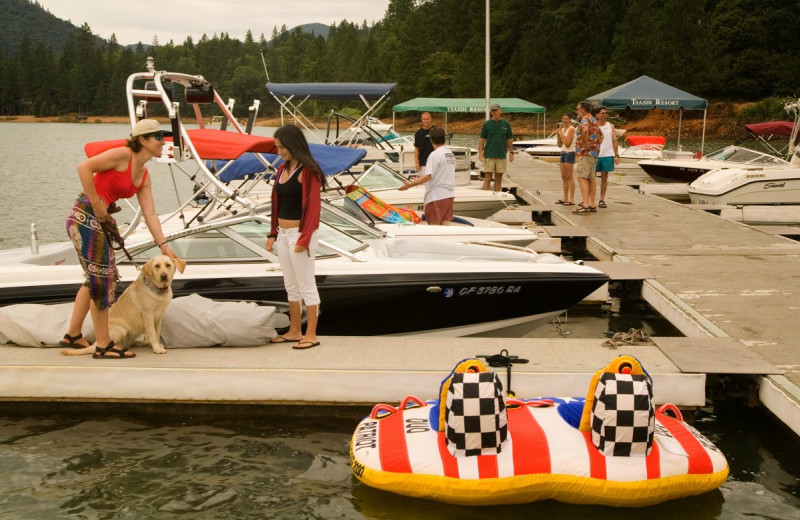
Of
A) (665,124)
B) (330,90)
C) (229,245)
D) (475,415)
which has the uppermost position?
(330,90)

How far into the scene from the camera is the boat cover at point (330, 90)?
49.1 feet

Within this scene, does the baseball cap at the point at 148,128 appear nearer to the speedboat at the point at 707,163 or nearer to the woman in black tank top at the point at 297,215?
the woman in black tank top at the point at 297,215

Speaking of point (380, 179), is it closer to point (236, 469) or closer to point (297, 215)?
point (297, 215)

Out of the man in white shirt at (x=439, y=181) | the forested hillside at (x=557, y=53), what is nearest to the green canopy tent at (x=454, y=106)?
the man in white shirt at (x=439, y=181)

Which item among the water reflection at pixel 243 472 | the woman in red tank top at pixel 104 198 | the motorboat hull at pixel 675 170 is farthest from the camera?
the motorboat hull at pixel 675 170

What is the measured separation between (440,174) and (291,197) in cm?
421

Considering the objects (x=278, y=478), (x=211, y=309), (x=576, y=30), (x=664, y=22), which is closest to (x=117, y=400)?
(x=211, y=309)

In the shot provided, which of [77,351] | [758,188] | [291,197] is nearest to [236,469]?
[77,351]

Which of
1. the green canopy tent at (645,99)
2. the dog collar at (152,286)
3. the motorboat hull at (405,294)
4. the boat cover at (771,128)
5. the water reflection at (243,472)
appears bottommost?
the water reflection at (243,472)

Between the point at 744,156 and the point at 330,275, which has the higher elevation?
the point at 744,156

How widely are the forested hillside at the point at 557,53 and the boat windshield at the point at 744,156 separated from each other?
156ft

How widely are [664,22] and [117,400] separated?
71468mm

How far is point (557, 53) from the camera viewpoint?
81.4 metres

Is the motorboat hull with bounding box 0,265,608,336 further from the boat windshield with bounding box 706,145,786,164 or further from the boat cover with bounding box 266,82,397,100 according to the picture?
the boat windshield with bounding box 706,145,786,164
